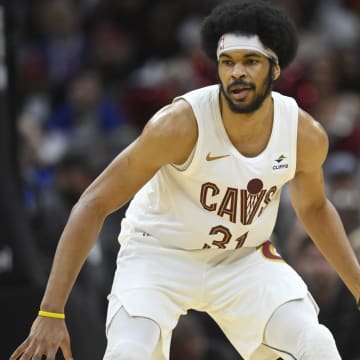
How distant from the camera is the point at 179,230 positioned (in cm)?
539

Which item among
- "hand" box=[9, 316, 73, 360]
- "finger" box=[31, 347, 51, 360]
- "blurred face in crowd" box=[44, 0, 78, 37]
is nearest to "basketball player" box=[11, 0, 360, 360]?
"hand" box=[9, 316, 73, 360]

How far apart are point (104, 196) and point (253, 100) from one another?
2.79 ft

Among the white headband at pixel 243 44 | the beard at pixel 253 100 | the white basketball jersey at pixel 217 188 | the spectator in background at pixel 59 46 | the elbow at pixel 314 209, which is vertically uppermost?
the white headband at pixel 243 44

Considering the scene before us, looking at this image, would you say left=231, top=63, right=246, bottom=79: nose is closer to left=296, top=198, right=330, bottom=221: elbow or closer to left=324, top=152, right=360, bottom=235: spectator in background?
left=296, top=198, right=330, bottom=221: elbow

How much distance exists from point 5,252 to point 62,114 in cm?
445

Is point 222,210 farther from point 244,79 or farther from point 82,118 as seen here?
point 82,118

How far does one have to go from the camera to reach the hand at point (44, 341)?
15.9 feet

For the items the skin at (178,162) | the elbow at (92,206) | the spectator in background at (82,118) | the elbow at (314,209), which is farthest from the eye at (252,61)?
the spectator in background at (82,118)

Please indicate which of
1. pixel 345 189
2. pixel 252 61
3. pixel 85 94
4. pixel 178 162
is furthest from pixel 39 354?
pixel 85 94

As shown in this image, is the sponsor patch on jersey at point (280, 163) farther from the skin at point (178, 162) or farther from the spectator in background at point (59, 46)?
the spectator in background at point (59, 46)

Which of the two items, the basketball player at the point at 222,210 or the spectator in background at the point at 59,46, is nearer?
the basketball player at the point at 222,210

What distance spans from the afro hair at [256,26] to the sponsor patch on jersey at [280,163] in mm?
460

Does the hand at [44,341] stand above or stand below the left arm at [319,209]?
below

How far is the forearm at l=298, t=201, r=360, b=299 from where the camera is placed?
557cm
